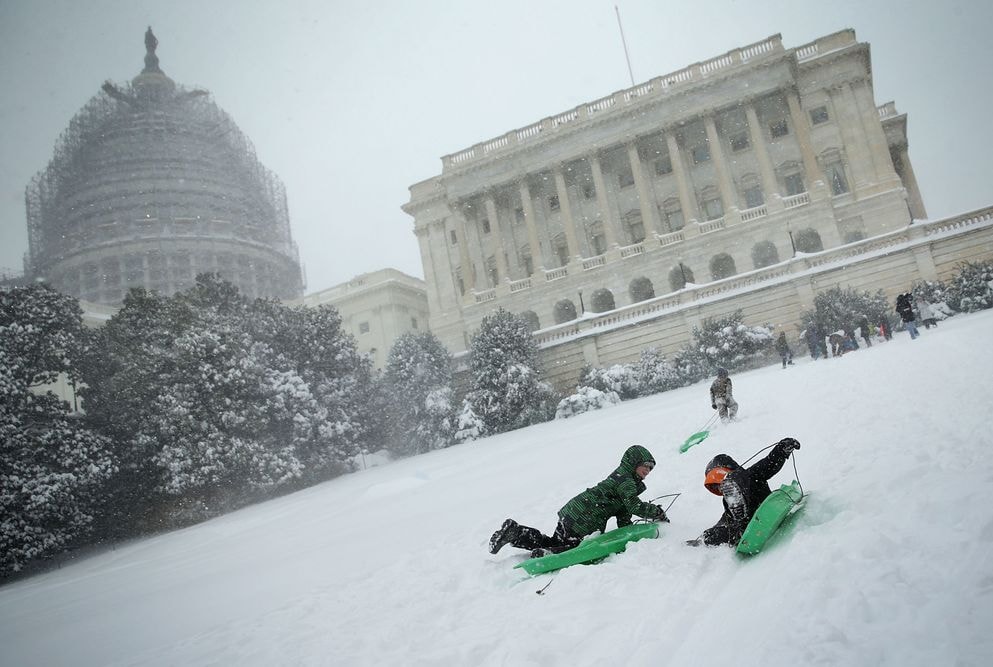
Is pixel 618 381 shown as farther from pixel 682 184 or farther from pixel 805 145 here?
pixel 805 145

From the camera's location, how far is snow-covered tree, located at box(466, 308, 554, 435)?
23.0 meters

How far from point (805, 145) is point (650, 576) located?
34935mm

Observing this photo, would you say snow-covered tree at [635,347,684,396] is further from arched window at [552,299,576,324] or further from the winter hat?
the winter hat

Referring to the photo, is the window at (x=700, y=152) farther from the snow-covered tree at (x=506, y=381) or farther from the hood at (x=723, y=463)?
the hood at (x=723, y=463)

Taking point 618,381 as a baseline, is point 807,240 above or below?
above

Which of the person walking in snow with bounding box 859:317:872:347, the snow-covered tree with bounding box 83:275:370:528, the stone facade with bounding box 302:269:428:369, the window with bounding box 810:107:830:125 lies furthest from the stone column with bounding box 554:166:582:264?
the person walking in snow with bounding box 859:317:872:347

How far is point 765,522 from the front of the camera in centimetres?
426

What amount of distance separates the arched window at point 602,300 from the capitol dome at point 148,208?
4396 centimetres

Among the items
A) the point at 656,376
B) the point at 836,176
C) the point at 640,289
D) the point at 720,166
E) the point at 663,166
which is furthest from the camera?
the point at 663,166

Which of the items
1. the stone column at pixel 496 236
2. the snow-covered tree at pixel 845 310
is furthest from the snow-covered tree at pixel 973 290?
the stone column at pixel 496 236

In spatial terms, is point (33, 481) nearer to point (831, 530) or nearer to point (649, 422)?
point (649, 422)

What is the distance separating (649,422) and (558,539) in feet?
27.3

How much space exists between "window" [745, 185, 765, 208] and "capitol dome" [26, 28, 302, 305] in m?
51.4

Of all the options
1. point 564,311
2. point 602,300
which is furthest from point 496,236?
point 602,300
